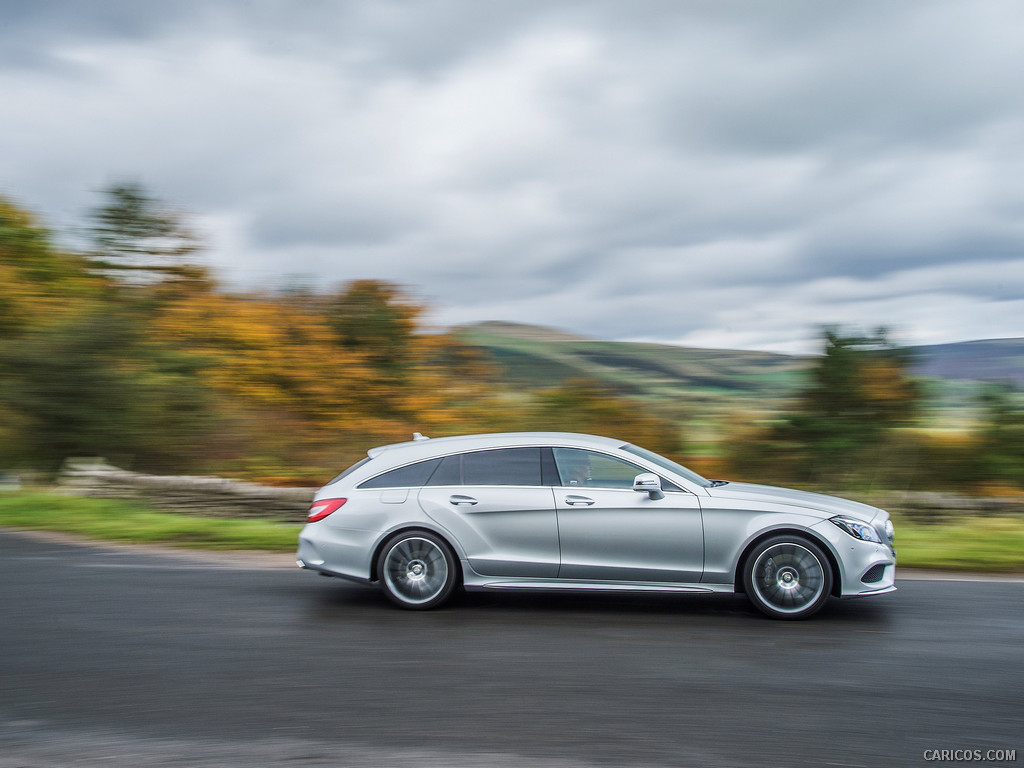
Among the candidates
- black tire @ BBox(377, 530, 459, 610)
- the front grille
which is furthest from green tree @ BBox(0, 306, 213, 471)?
the front grille

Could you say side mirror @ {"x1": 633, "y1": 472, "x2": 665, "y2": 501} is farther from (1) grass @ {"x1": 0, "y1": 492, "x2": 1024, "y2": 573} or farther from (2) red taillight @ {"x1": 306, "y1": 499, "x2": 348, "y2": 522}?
(1) grass @ {"x1": 0, "y1": 492, "x2": 1024, "y2": 573}

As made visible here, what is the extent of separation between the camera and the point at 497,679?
5.15 m

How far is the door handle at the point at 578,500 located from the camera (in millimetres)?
6684

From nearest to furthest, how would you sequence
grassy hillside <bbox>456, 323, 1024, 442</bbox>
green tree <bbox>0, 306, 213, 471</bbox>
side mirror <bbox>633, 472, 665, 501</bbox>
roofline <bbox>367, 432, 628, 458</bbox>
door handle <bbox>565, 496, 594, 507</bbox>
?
side mirror <bbox>633, 472, 665, 501</bbox> < door handle <bbox>565, 496, 594, 507</bbox> < roofline <bbox>367, 432, 628, 458</bbox> < grassy hillside <bbox>456, 323, 1024, 442</bbox> < green tree <bbox>0, 306, 213, 471</bbox>

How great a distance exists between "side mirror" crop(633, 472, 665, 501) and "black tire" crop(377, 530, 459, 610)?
1.65 m

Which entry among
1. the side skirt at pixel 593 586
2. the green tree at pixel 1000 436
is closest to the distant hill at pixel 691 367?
the green tree at pixel 1000 436

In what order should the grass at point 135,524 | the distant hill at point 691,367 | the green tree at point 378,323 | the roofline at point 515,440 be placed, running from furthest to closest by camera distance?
1. the green tree at point 378,323
2. the distant hill at point 691,367
3. the grass at point 135,524
4. the roofline at point 515,440

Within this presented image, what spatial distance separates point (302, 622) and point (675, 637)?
2.93 metres

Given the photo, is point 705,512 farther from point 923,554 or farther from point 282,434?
point 282,434

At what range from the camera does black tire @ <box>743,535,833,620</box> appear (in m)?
6.37

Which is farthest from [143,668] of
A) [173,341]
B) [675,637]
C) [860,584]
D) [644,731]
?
[173,341]

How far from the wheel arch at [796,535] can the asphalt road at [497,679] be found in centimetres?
31

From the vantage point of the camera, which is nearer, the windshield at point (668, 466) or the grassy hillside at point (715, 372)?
the windshield at point (668, 466)

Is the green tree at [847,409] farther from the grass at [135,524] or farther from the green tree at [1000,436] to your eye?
the grass at [135,524]
